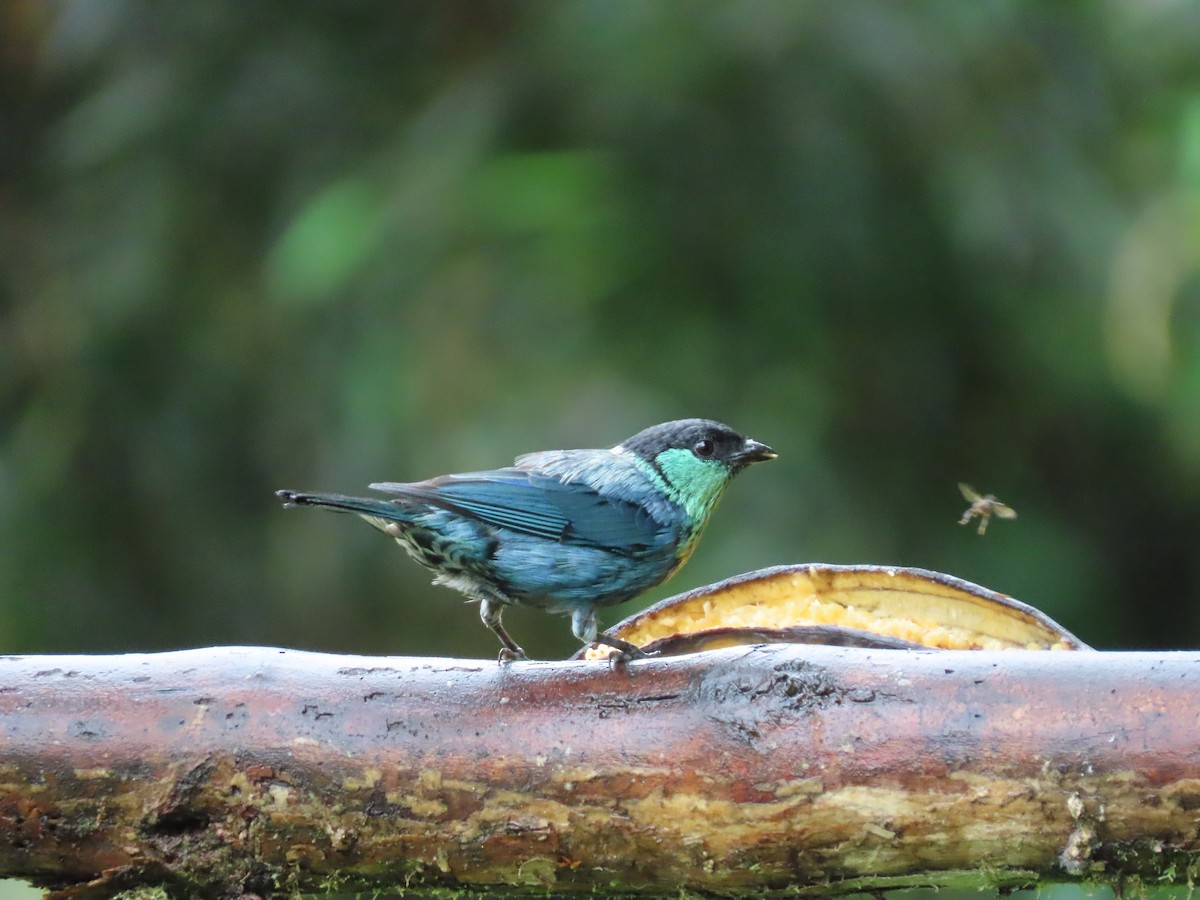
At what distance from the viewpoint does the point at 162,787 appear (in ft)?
8.39

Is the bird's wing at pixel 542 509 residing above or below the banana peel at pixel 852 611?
above

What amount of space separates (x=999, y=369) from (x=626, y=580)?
3424 millimetres

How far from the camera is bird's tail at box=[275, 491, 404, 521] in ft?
9.51

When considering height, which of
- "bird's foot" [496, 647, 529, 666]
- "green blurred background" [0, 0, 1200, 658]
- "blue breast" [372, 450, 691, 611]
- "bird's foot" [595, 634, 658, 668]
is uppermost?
"green blurred background" [0, 0, 1200, 658]

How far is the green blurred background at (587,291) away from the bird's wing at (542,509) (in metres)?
2.11

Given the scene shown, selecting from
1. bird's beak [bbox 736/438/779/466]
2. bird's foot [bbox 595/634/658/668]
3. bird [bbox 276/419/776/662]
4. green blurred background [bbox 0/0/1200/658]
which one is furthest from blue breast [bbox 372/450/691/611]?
green blurred background [bbox 0/0/1200/658]

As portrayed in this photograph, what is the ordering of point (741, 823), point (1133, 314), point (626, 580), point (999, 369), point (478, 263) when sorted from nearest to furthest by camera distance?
point (741, 823) < point (626, 580) < point (1133, 314) < point (478, 263) < point (999, 369)

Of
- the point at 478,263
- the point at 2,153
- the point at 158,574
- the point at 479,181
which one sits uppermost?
the point at 2,153

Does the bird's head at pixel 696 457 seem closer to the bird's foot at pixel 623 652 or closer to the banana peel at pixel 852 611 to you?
the banana peel at pixel 852 611

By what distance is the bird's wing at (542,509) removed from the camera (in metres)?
3.24

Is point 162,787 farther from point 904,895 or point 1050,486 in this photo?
point 1050,486

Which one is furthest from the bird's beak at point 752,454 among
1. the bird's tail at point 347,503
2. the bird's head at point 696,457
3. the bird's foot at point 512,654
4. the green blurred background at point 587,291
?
the green blurred background at point 587,291

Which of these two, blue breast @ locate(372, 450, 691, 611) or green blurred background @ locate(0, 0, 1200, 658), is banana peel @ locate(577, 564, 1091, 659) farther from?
green blurred background @ locate(0, 0, 1200, 658)

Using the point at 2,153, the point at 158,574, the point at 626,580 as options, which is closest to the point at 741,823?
the point at 626,580
